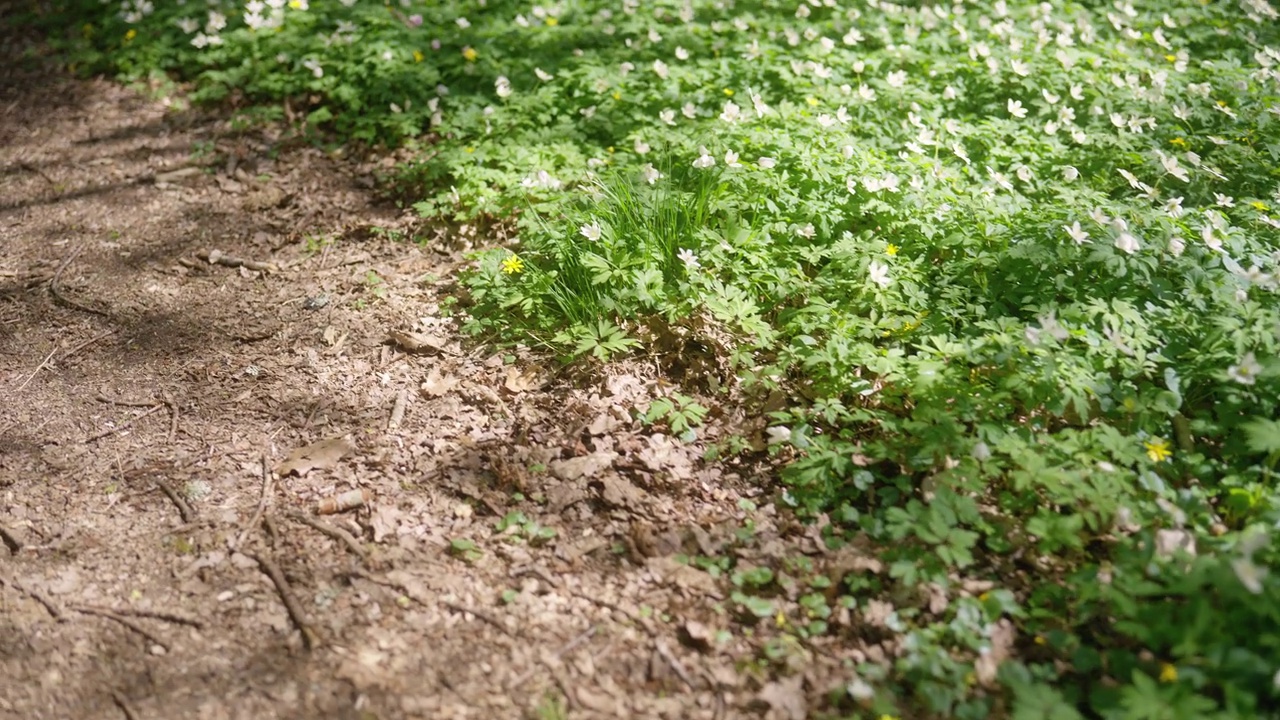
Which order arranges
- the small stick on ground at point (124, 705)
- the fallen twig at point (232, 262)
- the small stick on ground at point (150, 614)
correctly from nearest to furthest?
the small stick on ground at point (124, 705) → the small stick on ground at point (150, 614) → the fallen twig at point (232, 262)

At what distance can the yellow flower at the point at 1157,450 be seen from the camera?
106 inches

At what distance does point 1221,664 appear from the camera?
6.91 feet

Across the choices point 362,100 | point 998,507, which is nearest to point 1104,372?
point 998,507

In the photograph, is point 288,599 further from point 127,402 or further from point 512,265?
point 512,265

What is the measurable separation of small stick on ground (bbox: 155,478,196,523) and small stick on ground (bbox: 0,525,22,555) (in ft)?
1.49

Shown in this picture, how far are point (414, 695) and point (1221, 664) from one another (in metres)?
2.21

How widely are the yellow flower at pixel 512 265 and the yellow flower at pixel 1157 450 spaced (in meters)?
2.62

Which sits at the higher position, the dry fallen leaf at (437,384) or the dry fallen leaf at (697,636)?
the dry fallen leaf at (437,384)

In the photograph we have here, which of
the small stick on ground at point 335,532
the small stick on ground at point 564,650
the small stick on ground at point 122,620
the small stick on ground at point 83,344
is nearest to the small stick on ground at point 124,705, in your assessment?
the small stick on ground at point 122,620

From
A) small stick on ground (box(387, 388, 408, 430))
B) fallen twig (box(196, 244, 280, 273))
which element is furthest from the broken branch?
small stick on ground (box(387, 388, 408, 430))

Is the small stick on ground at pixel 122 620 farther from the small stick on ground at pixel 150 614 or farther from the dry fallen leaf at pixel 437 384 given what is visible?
the dry fallen leaf at pixel 437 384

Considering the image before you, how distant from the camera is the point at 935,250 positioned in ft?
11.9

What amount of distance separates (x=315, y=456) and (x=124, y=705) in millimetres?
1068

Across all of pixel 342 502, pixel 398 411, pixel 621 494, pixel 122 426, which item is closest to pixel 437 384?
pixel 398 411
